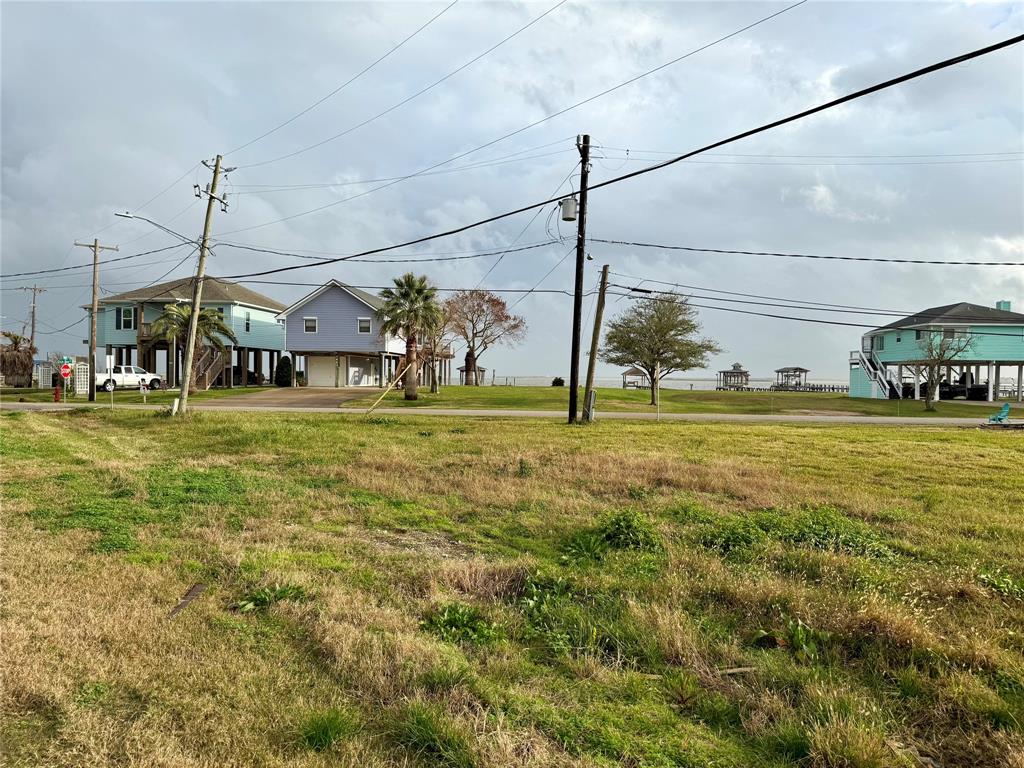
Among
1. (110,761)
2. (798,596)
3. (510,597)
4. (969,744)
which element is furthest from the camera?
(510,597)

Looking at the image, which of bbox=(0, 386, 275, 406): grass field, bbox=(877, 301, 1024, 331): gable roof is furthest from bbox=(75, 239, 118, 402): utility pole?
bbox=(877, 301, 1024, 331): gable roof

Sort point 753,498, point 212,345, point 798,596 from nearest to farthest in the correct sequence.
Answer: point 798,596 < point 753,498 < point 212,345

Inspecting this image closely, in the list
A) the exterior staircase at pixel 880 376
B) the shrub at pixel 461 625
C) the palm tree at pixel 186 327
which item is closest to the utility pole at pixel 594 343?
the shrub at pixel 461 625

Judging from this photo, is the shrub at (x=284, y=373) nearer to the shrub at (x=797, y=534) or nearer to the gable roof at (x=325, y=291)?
the gable roof at (x=325, y=291)

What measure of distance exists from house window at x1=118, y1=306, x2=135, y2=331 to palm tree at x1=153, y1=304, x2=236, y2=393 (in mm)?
6724

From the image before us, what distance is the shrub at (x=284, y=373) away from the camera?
5194 centimetres

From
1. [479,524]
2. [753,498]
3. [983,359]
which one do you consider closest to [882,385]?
[983,359]

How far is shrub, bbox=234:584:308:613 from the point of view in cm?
500

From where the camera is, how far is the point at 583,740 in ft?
10.7

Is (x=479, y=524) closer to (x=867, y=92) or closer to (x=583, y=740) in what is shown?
(x=583, y=740)

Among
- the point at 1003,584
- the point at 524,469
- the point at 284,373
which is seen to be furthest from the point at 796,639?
the point at 284,373

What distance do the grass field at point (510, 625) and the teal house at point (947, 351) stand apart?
4254 cm

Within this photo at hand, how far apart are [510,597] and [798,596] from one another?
2426 millimetres

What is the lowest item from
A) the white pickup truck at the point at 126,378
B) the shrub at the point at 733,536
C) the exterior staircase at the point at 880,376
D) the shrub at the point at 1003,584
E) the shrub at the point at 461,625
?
the shrub at the point at 461,625
